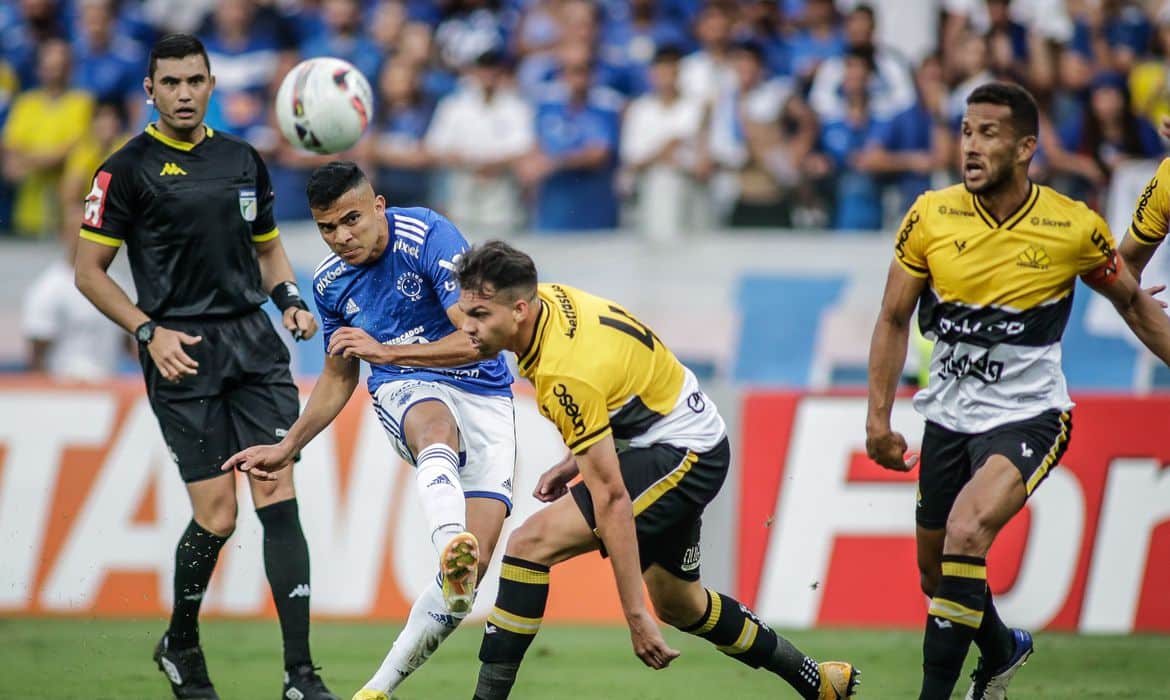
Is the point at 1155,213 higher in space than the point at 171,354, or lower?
higher

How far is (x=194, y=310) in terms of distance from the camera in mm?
8031

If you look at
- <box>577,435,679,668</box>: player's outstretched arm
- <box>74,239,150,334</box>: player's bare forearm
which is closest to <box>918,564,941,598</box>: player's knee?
<box>577,435,679,668</box>: player's outstretched arm

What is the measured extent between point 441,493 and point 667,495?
102 cm

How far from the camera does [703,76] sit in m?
13.9

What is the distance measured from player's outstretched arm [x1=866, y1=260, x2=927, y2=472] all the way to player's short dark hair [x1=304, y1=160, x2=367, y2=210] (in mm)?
2500

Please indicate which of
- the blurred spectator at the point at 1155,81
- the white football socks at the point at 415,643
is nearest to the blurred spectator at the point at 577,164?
the blurred spectator at the point at 1155,81

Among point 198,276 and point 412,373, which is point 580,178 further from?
point 412,373

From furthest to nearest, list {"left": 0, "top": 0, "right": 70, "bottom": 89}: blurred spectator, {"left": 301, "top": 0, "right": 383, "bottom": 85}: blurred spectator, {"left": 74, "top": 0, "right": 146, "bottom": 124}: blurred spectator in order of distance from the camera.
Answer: {"left": 0, "top": 0, "right": 70, "bottom": 89}: blurred spectator → {"left": 74, "top": 0, "right": 146, "bottom": 124}: blurred spectator → {"left": 301, "top": 0, "right": 383, "bottom": 85}: blurred spectator

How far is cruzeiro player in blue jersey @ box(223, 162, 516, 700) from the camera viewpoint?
713 cm

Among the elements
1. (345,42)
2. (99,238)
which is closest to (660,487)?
(99,238)

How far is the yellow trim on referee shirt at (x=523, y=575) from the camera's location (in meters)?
6.50

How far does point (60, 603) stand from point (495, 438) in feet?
15.6

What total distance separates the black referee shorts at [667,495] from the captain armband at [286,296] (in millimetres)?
2175

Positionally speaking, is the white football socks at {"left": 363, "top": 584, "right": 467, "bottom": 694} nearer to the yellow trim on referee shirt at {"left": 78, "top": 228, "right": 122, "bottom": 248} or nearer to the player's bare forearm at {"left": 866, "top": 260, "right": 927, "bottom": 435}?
the player's bare forearm at {"left": 866, "top": 260, "right": 927, "bottom": 435}
